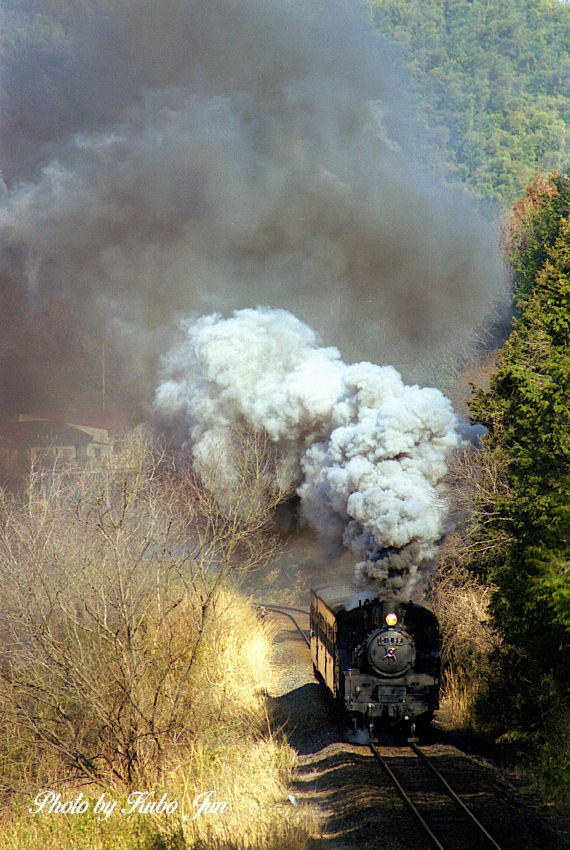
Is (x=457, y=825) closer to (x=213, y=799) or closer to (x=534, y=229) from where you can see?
(x=213, y=799)

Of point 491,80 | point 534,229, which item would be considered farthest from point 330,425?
point 491,80

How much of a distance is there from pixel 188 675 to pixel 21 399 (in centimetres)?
2677

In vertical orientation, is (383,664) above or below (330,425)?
below

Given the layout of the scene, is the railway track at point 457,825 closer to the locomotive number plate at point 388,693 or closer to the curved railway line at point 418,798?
the curved railway line at point 418,798

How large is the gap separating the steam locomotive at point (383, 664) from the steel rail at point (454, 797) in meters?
0.46

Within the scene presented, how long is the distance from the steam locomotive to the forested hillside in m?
47.3

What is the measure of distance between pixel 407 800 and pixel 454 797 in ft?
2.37

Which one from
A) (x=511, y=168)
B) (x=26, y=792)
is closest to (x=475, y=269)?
(x=511, y=168)

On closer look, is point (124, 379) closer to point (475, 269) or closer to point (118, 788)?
point (475, 269)

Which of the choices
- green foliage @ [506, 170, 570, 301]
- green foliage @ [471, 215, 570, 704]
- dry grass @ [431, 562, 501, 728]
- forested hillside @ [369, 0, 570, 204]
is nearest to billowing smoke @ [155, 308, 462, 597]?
dry grass @ [431, 562, 501, 728]

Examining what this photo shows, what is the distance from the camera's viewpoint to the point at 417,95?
71.2 metres

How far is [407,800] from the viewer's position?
10.5 meters

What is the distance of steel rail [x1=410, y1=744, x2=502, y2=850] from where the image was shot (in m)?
9.32

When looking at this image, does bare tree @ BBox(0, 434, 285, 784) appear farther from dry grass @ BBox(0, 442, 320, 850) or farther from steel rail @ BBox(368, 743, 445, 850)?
steel rail @ BBox(368, 743, 445, 850)
